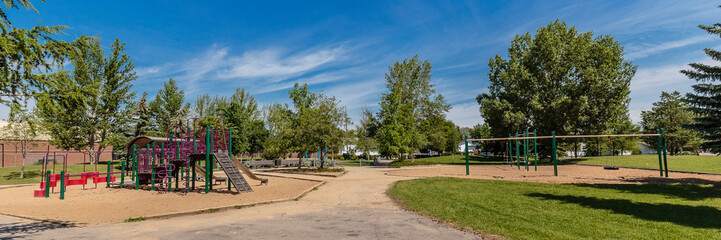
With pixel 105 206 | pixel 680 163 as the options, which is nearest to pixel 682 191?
pixel 105 206

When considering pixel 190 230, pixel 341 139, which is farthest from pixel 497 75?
pixel 190 230

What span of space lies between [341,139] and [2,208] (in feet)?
68.7

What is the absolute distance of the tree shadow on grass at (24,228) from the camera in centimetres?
749

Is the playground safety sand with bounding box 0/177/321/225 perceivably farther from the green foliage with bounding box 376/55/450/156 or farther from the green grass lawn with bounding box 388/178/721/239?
the green foliage with bounding box 376/55/450/156

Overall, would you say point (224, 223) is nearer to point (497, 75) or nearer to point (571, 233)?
point (571, 233)

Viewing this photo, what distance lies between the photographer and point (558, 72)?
32688mm

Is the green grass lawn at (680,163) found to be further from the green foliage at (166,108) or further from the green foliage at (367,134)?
the green foliage at (166,108)

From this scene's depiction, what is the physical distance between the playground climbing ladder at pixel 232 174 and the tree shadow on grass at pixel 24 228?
6540 mm

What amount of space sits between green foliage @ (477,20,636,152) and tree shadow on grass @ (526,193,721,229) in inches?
911

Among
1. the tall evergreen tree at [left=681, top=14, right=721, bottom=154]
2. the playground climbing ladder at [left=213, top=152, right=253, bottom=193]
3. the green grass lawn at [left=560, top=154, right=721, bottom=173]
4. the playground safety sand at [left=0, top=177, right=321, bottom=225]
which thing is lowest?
the playground safety sand at [left=0, top=177, right=321, bottom=225]

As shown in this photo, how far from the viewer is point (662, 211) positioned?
28.2 ft

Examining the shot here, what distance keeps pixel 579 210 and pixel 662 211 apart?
189 centimetres

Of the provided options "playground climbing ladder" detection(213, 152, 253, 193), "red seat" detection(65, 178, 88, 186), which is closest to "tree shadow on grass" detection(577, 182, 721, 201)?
"playground climbing ladder" detection(213, 152, 253, 193)

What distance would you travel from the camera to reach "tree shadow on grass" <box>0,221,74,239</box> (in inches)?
295
